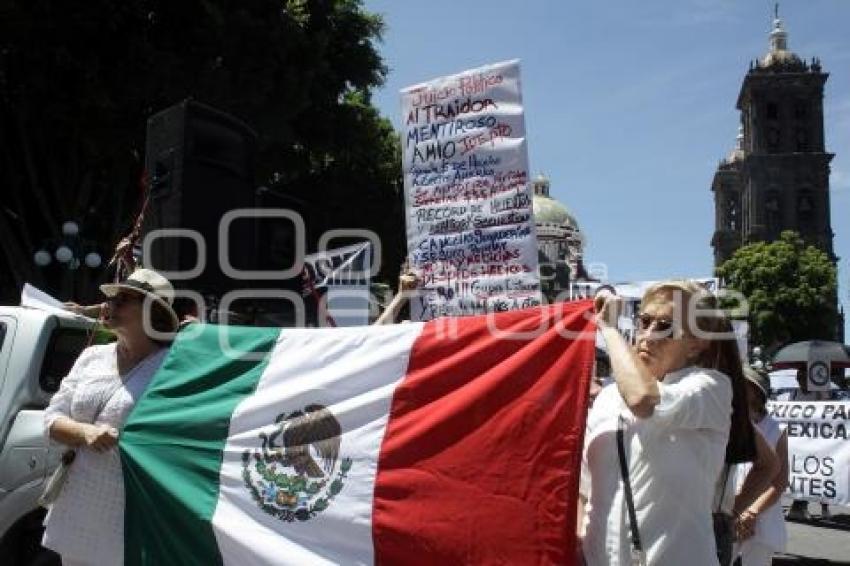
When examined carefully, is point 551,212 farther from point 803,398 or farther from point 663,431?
point 663,431

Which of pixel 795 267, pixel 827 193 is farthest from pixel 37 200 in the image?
pixel 827 193

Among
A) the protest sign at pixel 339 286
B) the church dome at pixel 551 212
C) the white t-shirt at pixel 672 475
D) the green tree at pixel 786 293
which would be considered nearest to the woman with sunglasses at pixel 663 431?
the white t-shirt at pixel 672 475

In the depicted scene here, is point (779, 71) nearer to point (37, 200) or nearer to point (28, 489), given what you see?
point (37, 200)

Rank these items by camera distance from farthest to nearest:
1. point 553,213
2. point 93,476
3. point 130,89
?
→ point 553,213 < point 130,89 < point 93,476

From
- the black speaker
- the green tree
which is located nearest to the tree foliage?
the black speaker

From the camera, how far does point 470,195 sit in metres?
6.12

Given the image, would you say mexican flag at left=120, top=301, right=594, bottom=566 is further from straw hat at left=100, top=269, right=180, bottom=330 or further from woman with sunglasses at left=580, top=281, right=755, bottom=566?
straw hat at left=100, top=269, right=180, bottom=330

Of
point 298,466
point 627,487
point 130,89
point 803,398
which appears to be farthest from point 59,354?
point 130,89

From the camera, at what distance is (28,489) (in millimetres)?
4844

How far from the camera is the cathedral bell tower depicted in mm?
99188

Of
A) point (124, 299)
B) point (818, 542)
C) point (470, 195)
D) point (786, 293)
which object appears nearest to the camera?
point (124, 299)

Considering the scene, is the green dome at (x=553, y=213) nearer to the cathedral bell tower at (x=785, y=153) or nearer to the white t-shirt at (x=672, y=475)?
the cathedral bell tower at (x=785, y=153)

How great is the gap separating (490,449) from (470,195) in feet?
9.14

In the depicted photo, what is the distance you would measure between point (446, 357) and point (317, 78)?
17681 millimetres
